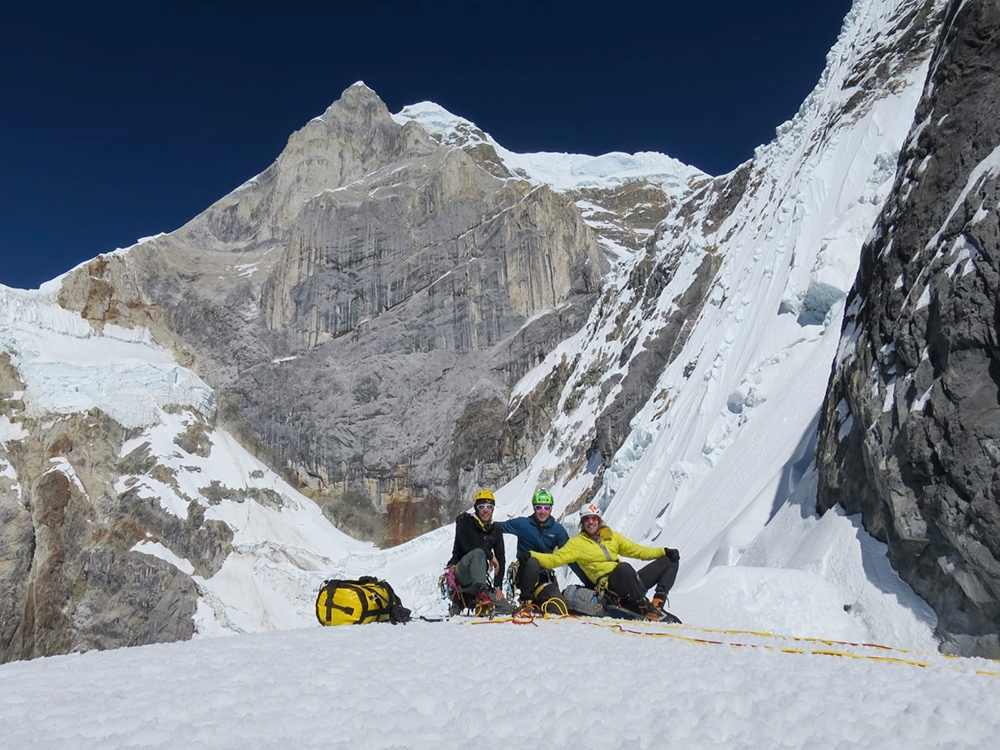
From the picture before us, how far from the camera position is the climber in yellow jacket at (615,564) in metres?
8.37

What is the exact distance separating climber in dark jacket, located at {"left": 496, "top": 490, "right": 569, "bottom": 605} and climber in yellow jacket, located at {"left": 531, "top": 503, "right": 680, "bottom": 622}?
1.07 ft

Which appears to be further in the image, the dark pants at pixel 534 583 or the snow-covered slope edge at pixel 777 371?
the snow-covered slope edge at pixel 777 371

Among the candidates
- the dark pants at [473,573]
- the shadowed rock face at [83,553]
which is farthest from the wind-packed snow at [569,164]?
the dark pants at [473,573]

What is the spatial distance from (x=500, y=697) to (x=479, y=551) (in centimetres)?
466

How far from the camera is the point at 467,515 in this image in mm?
9477

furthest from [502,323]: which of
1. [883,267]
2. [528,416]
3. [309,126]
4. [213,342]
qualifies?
[883,267]

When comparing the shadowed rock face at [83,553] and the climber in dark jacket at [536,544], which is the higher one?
the climber in dark jacket at [536,544]

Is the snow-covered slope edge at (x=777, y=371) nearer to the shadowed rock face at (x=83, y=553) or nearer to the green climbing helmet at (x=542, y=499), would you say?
the green climbing helmet at (x=542, y=499)

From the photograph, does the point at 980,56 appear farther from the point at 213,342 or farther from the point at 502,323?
the point at 213,342

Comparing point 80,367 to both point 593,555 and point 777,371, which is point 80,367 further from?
point 593,555

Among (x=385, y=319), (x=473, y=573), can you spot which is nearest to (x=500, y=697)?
(x=473, y=573)

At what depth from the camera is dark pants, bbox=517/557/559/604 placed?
872 cm

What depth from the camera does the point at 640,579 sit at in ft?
28.6

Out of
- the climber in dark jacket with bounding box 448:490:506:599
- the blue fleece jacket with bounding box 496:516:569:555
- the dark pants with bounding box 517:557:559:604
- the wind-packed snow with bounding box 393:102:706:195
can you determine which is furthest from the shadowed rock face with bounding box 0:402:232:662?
the wind-packed snow with bounding box 393:102:706:195
